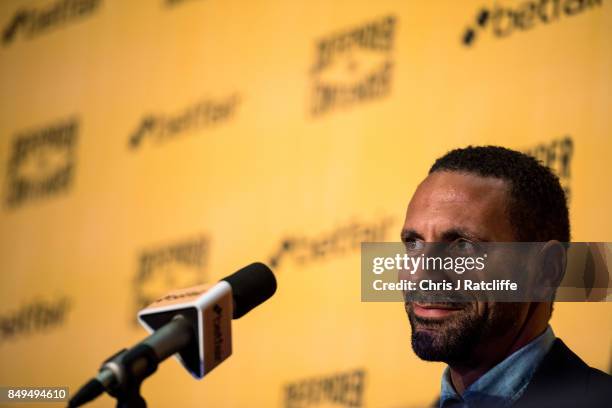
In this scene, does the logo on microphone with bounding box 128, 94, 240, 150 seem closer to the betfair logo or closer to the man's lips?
the betfair logo

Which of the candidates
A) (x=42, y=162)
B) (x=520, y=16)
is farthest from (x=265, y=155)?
(x=42, y=162)

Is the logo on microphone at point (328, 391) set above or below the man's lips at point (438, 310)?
below

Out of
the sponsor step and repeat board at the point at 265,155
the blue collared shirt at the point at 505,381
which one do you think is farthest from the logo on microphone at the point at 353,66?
the blue collared shirt at the point at 505,381

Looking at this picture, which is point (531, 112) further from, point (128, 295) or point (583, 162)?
point (128, 295)

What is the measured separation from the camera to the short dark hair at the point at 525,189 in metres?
1.48

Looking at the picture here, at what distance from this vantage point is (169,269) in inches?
116

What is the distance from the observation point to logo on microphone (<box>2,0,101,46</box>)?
348 cm

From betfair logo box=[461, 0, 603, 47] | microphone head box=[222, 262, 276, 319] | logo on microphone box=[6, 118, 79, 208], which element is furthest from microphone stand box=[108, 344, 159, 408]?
logo on microphone box=[6, 118, 79, 208]

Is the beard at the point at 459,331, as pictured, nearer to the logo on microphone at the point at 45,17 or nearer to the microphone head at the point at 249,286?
the microphone head at the point at 249,286

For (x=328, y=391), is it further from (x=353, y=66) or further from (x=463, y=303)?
(x=463, y=303)

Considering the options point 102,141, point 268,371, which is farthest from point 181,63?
point 268,371

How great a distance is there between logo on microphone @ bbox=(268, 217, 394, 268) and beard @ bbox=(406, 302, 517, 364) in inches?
40.3

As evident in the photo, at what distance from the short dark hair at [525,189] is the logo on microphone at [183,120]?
4.87 feet

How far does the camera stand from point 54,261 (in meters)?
3.25
